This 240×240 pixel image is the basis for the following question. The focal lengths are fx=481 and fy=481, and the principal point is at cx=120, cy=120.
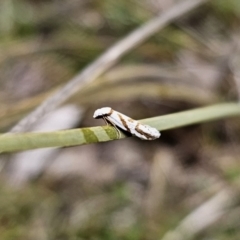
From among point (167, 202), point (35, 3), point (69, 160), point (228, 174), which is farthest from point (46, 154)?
point (35, 3)

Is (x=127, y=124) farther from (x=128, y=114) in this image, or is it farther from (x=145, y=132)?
(x=128, y=114)

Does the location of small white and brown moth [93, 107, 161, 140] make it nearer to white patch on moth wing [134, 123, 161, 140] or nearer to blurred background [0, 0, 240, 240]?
white patch on moth wing [134, 123, 161, 140]

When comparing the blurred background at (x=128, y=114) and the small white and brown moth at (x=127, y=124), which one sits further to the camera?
the blurred background at (x=128, y=114)

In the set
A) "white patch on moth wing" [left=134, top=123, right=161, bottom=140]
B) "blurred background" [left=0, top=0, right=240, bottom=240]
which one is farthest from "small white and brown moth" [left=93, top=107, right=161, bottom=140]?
"blurred background" [left=0, top=0, right=240, bottom=240]

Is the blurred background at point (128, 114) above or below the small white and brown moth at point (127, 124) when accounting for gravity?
above

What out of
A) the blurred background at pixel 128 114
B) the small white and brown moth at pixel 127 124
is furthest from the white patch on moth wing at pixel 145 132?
the blurred background at pixel 128 114

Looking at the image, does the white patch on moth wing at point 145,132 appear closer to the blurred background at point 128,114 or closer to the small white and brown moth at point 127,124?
the small white and brown moth at point 127,124

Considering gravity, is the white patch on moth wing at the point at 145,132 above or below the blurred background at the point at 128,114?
below

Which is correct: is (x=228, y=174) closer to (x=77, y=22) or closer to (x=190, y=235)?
(x=190, y=235)

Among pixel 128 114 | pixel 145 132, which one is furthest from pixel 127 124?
pixel 128 114
